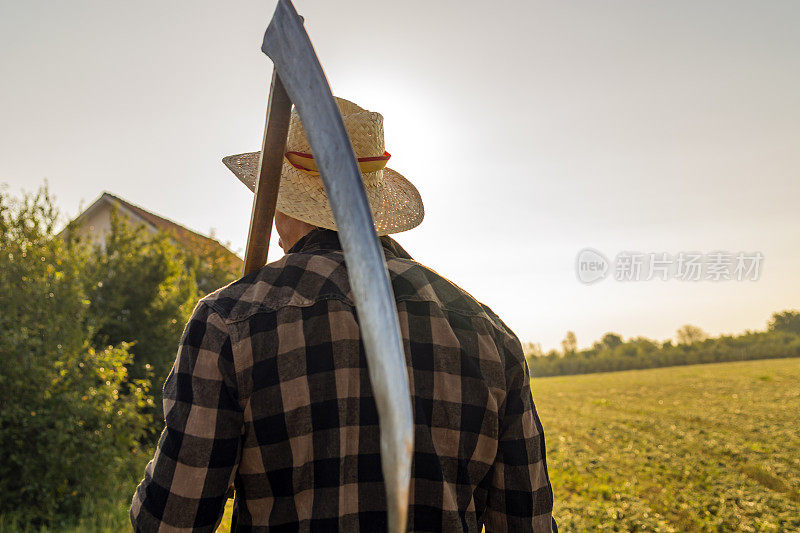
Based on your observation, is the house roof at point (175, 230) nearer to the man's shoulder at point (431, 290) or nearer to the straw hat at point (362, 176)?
the straw hat at point (362, 176)

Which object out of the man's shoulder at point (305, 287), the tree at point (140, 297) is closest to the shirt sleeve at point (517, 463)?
the man's shoulder at point (305, 287)

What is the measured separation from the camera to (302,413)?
1.15 metres

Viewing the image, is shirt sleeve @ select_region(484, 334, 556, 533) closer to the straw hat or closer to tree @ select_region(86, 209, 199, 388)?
the straw hat

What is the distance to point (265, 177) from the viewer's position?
4.22 feet

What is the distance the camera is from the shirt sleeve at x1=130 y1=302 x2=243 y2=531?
1.09 metres

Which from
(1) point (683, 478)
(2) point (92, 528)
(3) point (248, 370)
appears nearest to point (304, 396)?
(3) point (248, 370)

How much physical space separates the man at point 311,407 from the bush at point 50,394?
580 cm

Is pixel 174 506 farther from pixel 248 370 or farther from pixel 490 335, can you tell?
pixel 490 335

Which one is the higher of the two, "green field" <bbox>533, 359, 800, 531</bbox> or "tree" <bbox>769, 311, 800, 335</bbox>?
"tree" <bbox>769, 311, 800, 335</bbox>

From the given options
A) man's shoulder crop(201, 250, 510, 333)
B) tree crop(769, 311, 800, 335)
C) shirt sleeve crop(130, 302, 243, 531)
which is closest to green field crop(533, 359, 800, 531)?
man's shoulder crop(201, 250, 510, 333)

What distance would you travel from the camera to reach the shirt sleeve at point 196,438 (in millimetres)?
1095

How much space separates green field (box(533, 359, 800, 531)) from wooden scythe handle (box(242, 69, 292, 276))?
6.59 meters

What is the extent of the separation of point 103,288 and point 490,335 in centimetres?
997

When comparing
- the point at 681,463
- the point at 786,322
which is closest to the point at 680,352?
the point at 786,322
